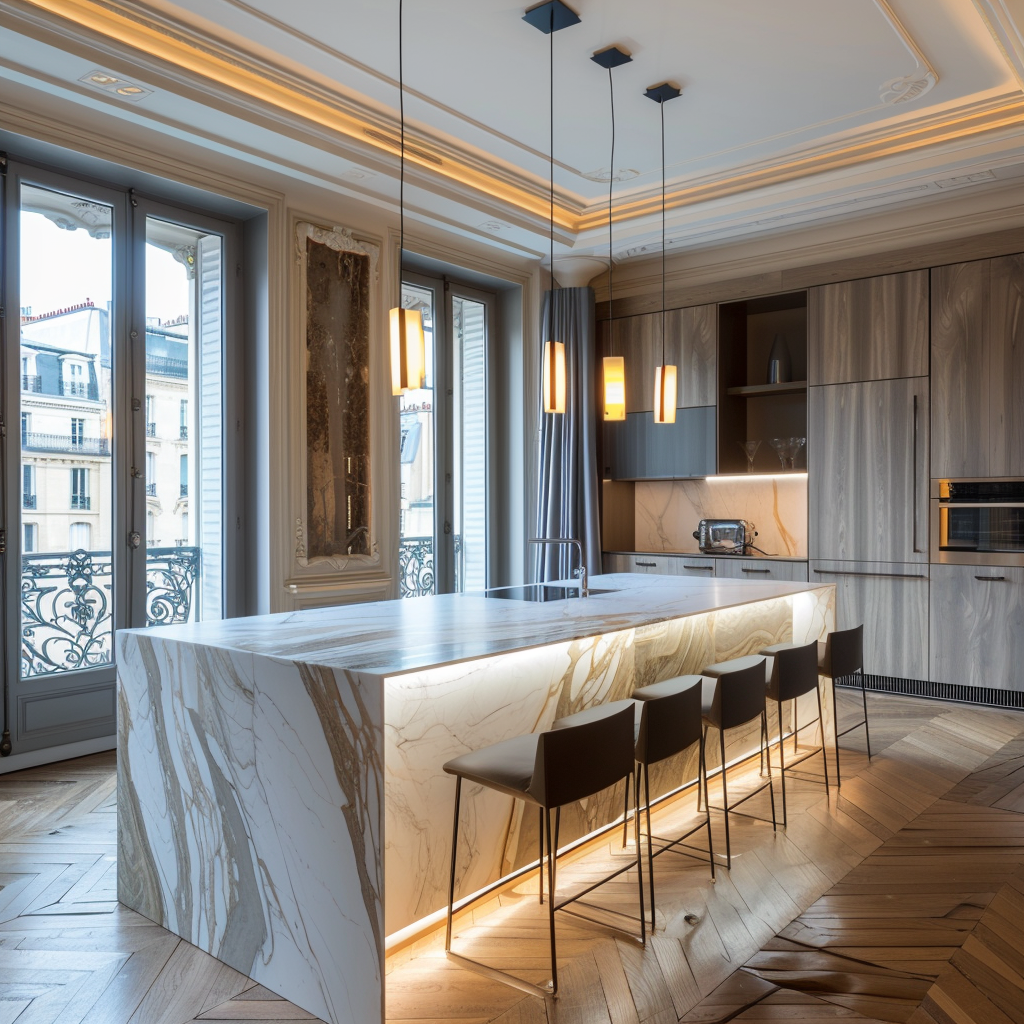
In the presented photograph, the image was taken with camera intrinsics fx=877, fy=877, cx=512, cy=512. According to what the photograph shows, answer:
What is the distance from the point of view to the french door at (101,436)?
13.2 feet

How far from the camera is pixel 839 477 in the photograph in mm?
5555

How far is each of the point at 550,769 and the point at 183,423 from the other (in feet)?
11.0

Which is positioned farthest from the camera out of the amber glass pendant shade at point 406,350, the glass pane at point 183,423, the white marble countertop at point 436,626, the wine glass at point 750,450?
the wine glass at point 750,450

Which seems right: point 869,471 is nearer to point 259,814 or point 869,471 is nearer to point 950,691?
point 950,691

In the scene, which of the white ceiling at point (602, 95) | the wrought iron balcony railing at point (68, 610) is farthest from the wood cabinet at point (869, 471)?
the wrought iron balcony railing at point (68, 610)

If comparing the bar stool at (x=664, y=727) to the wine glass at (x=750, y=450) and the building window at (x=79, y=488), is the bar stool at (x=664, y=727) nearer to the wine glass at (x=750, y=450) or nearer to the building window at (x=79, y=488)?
the building window at (x=79, y=488)

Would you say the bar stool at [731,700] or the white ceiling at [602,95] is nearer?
the bar stool at [731,700]

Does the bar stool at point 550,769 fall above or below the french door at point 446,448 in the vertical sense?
below

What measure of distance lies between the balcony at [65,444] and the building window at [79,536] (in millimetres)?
351

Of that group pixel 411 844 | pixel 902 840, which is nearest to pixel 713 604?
pixel 902 840

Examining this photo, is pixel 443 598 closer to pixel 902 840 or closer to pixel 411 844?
pixel 411 844

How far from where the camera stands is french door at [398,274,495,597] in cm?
596

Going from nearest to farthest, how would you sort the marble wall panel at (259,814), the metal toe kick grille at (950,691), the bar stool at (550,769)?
1. the marble wall panel at (259,814)
2. the bar stool at (550,769)
3. the metal toe kick grille at (950,691)

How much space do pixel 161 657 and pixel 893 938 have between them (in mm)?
2260
